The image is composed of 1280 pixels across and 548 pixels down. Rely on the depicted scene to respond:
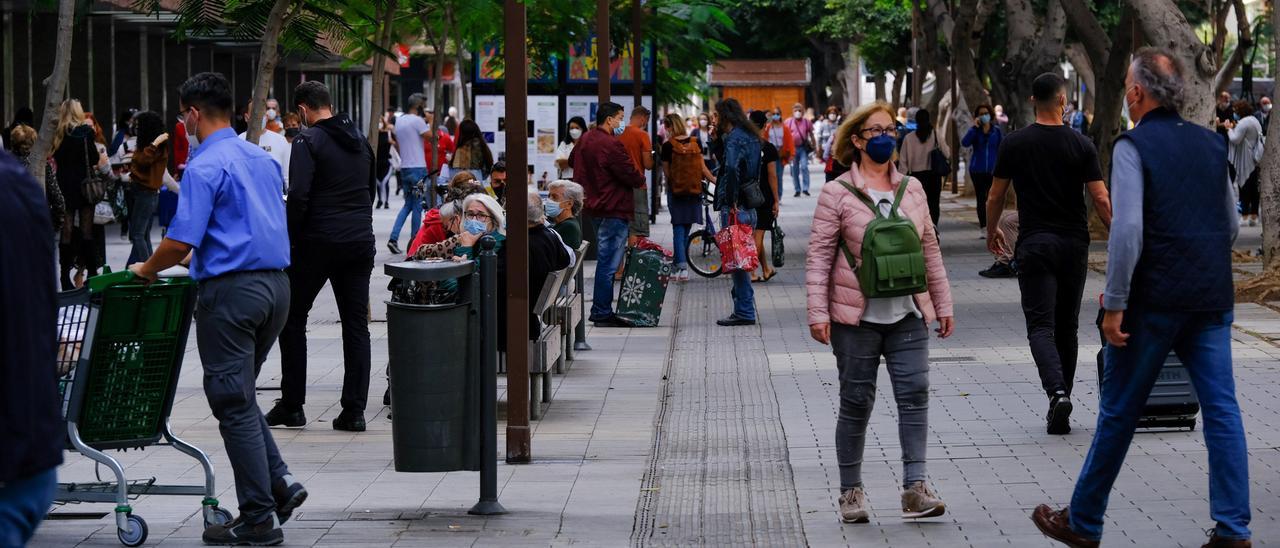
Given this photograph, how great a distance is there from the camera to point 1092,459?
5.85 m

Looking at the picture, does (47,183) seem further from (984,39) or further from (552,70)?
(984,39)

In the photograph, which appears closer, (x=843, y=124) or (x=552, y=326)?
(x=843, y=124)

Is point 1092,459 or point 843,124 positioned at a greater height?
point 843,124

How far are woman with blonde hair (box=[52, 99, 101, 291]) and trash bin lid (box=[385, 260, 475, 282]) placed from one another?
9.94 meters

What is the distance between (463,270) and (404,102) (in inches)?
2571

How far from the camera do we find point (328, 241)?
29.6 ft

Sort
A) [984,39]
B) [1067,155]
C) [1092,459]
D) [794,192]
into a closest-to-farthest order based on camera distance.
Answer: [1092,459] → [1067,155] → [984,39] → [794,192]

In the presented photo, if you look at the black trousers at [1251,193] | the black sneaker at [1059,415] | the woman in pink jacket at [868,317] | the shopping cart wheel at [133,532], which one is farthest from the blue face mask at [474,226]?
the black trousers at [1251,193]

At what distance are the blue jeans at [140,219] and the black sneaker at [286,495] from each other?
1098 cm

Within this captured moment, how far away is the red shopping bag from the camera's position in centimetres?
1401

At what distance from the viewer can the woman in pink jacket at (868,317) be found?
6.58m

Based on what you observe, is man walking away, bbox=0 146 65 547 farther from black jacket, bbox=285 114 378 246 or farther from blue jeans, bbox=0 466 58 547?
black jacket, bbox=285 114 378 246

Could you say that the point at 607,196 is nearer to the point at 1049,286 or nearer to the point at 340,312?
the point at 340,312

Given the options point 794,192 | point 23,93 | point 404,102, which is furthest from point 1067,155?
point 404,102
